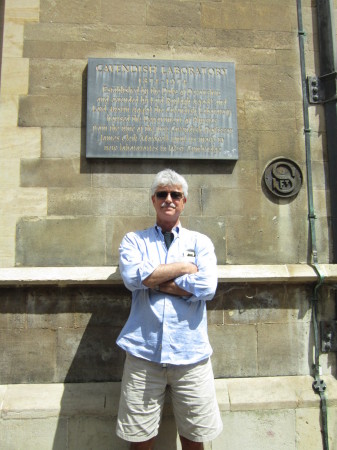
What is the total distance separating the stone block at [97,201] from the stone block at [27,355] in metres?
1.22

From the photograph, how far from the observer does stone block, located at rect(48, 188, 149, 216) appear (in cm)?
367

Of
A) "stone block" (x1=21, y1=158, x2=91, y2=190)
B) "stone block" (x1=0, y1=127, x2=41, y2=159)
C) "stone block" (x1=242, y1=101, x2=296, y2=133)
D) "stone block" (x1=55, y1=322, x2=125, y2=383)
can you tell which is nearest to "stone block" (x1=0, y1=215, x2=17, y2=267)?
"stone block" (x1=21, y1=158, x2=91, y2=190)

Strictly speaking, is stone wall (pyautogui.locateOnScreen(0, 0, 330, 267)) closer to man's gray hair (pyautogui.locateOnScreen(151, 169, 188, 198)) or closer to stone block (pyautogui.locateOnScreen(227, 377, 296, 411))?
man's gray hair (pyautogui.locateOnScreen(151, 169, 188, 198))

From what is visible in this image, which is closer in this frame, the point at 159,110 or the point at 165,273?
→ the point at 165,273

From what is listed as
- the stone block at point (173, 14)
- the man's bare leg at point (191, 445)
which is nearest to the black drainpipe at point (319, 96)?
the stone block at point (173, 14)

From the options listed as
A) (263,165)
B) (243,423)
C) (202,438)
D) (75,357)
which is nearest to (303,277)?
(263,165)

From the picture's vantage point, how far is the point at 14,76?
12.4 ft

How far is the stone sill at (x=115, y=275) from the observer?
3.39m

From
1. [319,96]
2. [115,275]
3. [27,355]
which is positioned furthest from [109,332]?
[319,96]

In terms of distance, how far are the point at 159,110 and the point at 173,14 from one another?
115 cm

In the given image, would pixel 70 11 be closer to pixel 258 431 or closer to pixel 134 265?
pixel 134 265

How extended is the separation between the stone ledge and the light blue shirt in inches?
37.3

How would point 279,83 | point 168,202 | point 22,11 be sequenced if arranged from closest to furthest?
1. point 168,202
2. point 22,11
3. point 279,83

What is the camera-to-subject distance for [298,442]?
337cm
